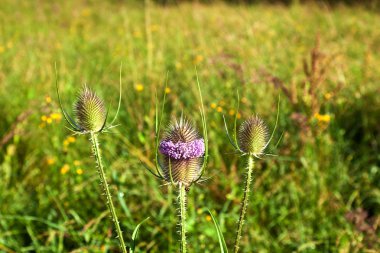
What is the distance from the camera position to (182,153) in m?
1.29

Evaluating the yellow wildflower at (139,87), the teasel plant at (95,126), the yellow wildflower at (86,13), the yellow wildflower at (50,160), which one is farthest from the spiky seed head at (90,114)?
the yellow wildflower at (86,13)

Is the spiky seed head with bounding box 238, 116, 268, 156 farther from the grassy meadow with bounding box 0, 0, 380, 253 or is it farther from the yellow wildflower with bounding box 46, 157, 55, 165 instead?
the yellow wildflower with bounding box 46, 157, 55, 165

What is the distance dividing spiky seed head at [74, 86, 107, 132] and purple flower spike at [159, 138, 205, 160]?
0.69 ft

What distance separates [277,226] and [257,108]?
995mm

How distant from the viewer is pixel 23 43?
5.89 m

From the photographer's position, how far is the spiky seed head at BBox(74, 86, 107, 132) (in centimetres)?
131

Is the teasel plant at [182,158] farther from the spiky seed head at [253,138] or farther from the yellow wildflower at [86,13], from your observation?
the yellow wildflower at [86,13]

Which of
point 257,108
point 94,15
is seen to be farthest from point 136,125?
point 94,15

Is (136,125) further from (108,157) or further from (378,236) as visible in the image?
(378,236)

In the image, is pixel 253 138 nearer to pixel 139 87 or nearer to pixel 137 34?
pixel 139 87

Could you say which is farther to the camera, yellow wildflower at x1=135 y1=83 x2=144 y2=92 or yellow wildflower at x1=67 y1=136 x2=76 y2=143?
yellow wildflower at x1=135 y1=83 x2=144 y2=92

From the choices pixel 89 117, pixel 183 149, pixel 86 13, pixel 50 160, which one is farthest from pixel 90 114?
pixel 86 13

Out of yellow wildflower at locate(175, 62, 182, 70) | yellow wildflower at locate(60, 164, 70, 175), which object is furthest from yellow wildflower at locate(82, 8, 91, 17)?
yellow wildflower at locate(60, 164, 70, 175)

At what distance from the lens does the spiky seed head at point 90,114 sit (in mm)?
1306
